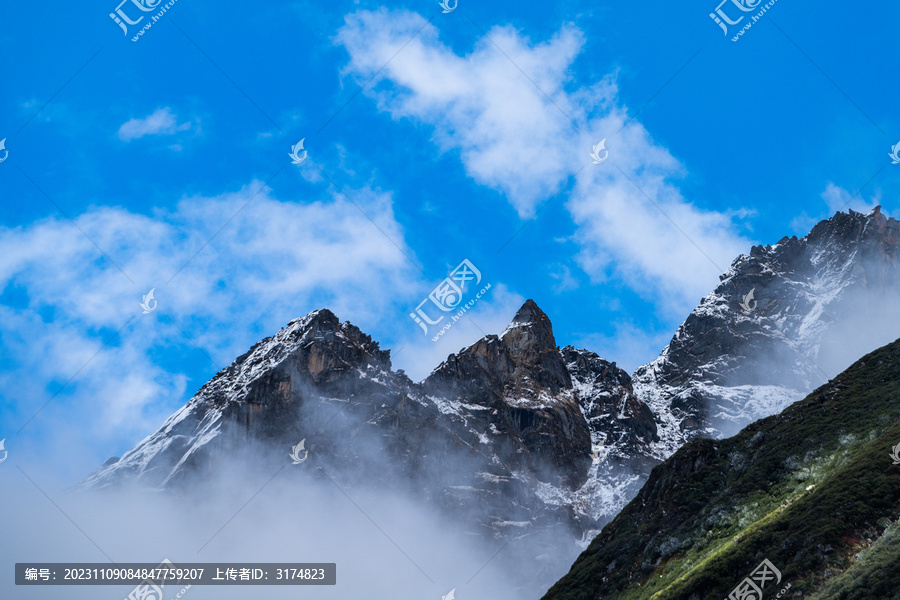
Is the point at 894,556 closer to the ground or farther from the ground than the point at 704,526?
closer to the ground

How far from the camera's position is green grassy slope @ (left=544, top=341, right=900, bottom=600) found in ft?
198

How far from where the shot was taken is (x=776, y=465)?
8994cm

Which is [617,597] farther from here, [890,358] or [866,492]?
[890,358]

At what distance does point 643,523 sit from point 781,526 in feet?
102

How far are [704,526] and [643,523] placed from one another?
1347cm

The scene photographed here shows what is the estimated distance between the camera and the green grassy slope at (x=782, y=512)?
198 ft

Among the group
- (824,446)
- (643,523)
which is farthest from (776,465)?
(643,523)

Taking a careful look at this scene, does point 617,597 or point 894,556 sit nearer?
point 894,556

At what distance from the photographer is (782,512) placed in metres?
73.7

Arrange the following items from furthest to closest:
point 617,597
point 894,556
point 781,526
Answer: point 617,597, point 781,526, point 894,556

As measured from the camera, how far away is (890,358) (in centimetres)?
10219

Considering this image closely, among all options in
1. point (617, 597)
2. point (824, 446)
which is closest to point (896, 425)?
point (824, 446)

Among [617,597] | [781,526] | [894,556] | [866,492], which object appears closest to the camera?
[894,556]

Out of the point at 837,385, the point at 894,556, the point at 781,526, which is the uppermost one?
the point at 837,385
